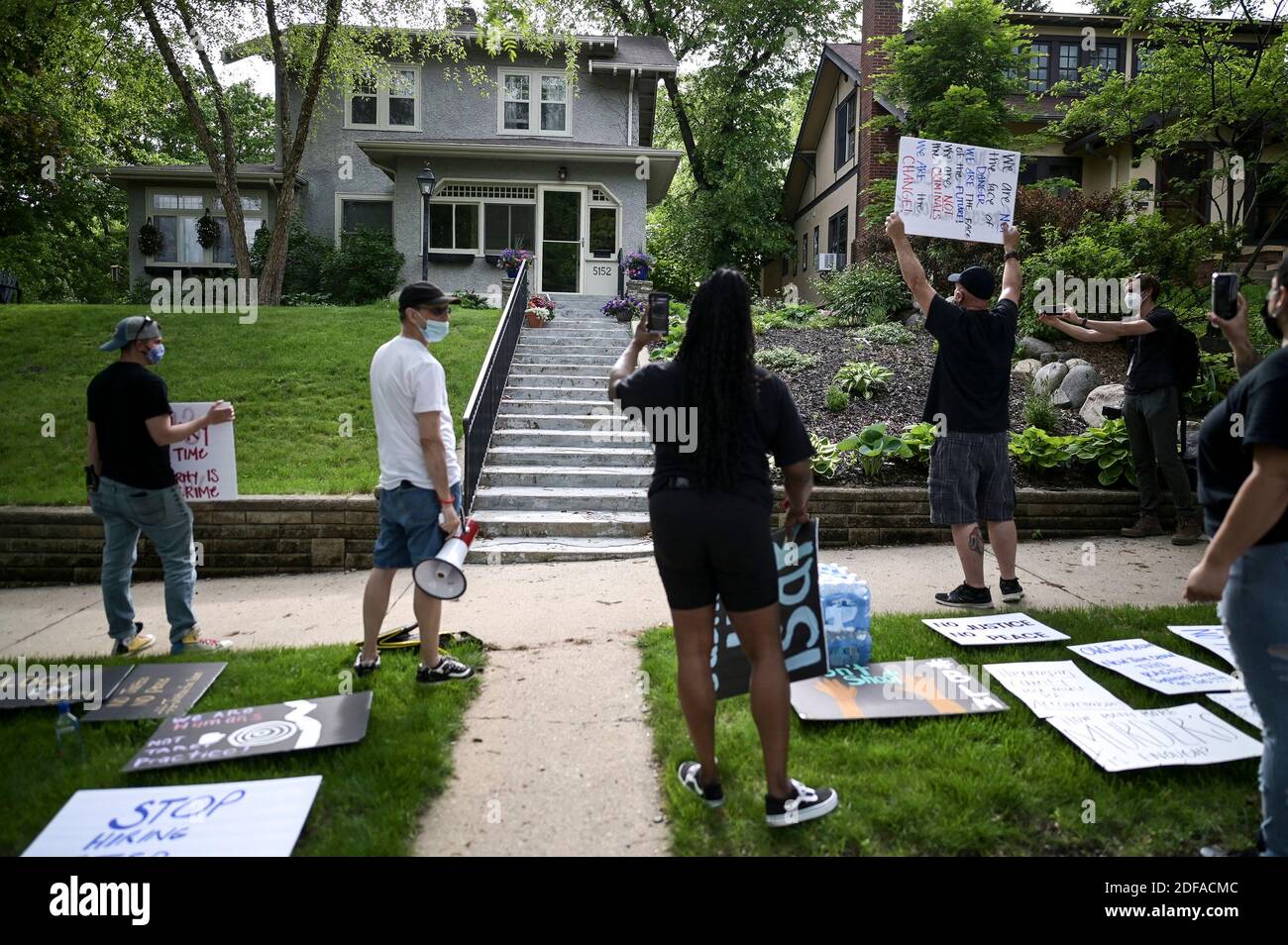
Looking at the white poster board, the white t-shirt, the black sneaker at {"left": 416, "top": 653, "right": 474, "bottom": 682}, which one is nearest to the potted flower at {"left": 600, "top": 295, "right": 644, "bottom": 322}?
the white t-shirt

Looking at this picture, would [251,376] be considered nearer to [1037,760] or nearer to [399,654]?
[399,654]

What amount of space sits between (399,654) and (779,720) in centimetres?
267

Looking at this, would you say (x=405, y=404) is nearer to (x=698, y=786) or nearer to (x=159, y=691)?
(x=159, y=691)

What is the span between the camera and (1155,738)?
3514mm

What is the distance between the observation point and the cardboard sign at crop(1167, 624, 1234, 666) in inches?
175

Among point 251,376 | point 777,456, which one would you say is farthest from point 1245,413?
point 251,376

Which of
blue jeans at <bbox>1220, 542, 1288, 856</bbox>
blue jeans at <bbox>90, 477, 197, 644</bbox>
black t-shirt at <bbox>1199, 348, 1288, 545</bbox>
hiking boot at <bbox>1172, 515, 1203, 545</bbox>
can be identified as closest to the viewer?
black t-shirt at <bbox>1199, 348, 1288, 545</bbox>

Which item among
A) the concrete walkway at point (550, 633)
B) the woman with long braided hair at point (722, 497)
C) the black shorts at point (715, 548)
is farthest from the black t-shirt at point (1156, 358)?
the black shorts at point (715, 548)

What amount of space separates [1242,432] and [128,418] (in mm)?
5297

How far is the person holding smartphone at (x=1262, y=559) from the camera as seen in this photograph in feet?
7.66

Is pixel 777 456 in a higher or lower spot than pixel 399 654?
higher

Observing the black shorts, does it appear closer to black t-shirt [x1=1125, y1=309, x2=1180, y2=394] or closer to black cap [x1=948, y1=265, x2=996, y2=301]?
black cap [x1=948, y1=265, x2=996, y2=301]

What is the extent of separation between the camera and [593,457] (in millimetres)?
9508

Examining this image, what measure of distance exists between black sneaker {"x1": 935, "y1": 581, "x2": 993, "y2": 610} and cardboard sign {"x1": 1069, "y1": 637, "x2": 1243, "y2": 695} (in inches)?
31.5
